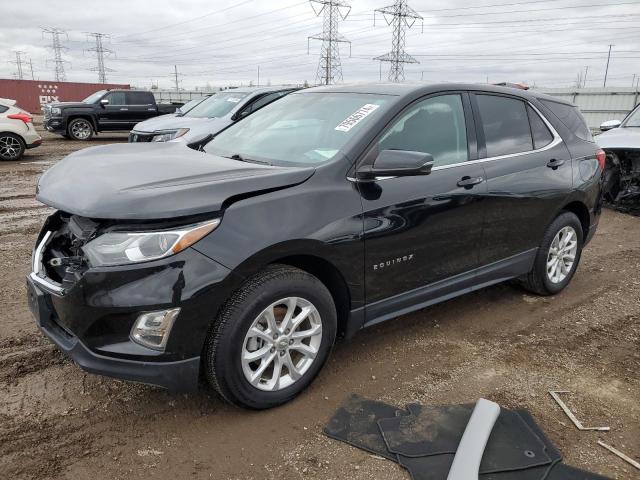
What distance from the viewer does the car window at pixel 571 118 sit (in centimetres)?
445

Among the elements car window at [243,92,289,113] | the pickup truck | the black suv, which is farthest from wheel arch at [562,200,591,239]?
the pickup truck

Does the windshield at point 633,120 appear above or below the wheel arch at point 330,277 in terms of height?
above

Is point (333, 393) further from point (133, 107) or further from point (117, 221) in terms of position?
point (133, 107)

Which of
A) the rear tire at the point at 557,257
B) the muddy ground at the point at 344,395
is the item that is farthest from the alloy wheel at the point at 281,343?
the rear tire at the point at 557,257

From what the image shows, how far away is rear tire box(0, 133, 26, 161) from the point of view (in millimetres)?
11977

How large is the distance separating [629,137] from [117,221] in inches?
302

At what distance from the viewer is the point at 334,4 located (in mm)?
43188

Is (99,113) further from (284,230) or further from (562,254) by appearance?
(284,230)

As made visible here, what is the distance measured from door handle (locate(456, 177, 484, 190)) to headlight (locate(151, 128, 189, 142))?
23.2ft

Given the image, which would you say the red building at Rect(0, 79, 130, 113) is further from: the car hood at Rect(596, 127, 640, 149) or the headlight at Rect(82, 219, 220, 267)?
the headlight at Rect(82, 219, 220, 267)

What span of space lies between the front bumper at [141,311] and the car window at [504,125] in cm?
233

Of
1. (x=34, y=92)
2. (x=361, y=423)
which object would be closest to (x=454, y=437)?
(x=361, y=423)

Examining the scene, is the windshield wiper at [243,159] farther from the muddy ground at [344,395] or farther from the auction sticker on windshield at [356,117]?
the muddy ground at [344,395]

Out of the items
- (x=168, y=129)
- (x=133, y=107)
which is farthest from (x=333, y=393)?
(x=133, y=107)
